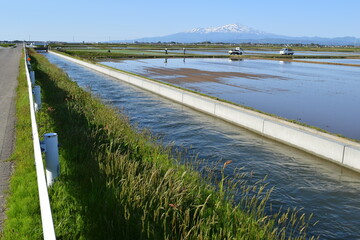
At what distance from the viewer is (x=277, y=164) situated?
10570 millimetres

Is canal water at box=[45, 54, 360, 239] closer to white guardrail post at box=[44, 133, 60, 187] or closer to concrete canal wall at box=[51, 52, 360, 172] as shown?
concrete canal wall at box=[51, 52, 360, 172]

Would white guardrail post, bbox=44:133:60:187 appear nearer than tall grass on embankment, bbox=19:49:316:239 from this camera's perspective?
No

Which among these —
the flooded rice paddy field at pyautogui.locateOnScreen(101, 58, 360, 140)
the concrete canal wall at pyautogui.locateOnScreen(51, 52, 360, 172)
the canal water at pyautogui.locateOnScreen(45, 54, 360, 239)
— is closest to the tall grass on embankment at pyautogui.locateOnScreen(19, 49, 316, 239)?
the canal water at pyautogui.locateOnScreen(45, 54, 360, 239)

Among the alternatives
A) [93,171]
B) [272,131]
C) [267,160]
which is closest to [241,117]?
[272,131]

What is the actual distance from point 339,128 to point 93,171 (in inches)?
440

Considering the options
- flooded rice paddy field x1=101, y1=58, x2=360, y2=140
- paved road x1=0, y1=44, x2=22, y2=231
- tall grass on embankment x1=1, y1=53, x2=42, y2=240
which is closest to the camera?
tall grass on embankment x1=1, y1=53, x2=42, y2=240

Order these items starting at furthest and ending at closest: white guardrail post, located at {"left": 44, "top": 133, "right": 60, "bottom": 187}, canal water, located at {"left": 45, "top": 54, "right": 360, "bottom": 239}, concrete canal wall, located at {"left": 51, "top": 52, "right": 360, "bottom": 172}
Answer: concrete canal wall, located at {"left": 51, "top": 52, "right": 360, "bottom": 172}, canal water, located at {"left": 45, "top": 54, "right": 360, "bottom": 239}, white guardrail post, located at {"left": 44, "top": 133, "right": 60, "bottom": 187}

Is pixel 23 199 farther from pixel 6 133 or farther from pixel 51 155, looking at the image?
pixel 6 133

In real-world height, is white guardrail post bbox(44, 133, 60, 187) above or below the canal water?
above

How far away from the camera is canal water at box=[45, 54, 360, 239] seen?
25.4ft

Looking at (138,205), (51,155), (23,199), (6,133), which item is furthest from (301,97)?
(23,199)

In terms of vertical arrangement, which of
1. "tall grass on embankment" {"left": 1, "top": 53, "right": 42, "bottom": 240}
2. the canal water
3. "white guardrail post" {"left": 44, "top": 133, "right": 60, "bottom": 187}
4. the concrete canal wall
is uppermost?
"white guardrail post" {"left": 44, "top": 133, "right": 60, "bottom": 187}

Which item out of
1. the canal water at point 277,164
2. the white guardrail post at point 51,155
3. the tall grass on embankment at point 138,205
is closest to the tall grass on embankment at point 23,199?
the tall grass on embankment at point 138,205

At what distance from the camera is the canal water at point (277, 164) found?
7733mm
